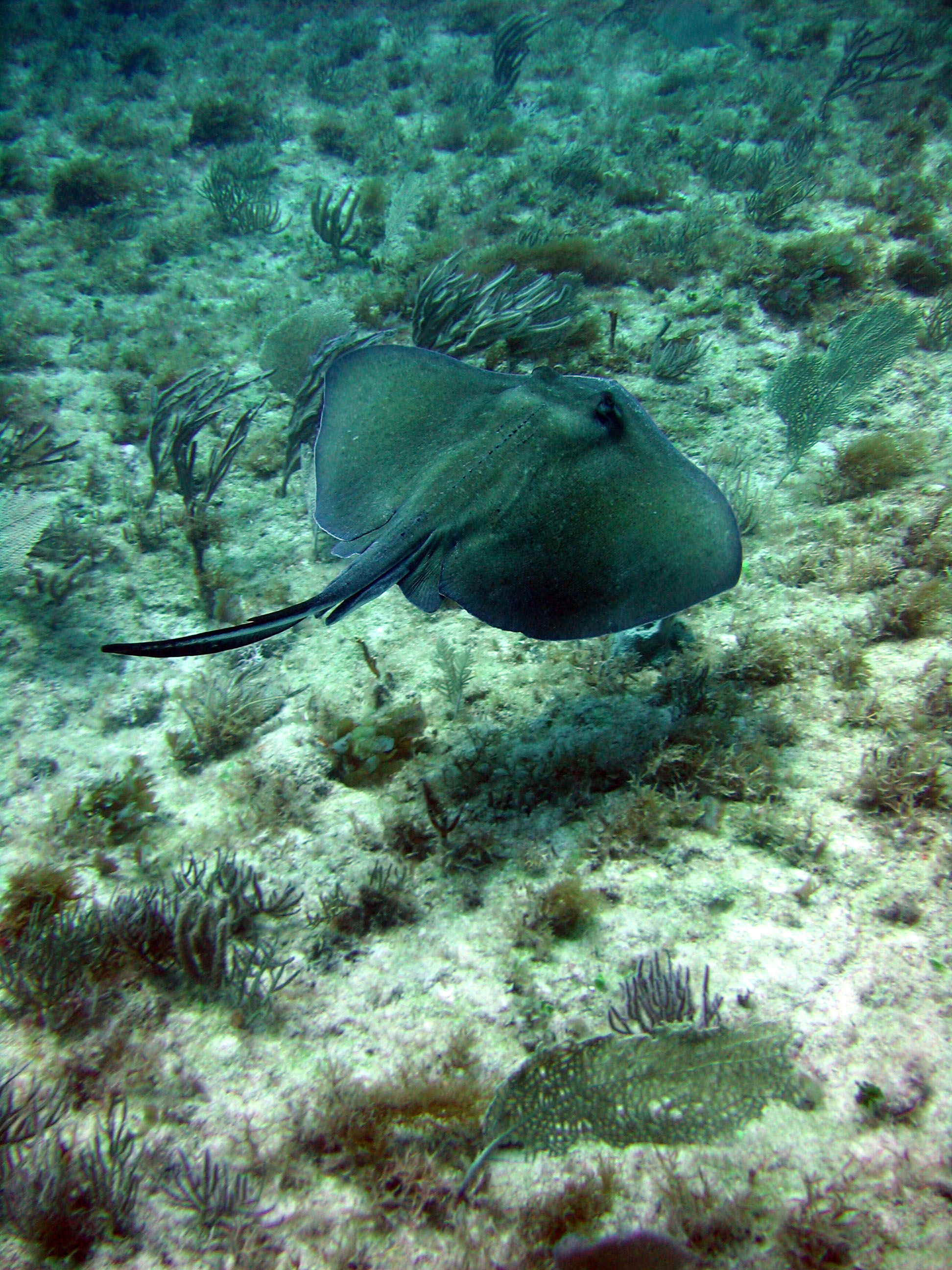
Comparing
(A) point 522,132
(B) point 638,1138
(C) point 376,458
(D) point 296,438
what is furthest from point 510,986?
(A) point 522,132

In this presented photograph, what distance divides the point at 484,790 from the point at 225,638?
1.97 metres

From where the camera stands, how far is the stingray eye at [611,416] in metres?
2.95

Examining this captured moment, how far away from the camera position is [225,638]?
85.8 inches

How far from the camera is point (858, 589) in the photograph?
4.21 m

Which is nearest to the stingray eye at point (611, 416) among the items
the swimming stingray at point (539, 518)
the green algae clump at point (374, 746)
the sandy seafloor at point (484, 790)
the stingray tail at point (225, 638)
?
the swimming stingray at point (539, 518)

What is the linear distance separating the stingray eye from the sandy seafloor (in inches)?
63.2

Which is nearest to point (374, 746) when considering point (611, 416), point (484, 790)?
point (484, 790)

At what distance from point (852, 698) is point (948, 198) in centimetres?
854

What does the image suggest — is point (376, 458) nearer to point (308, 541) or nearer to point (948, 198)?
point (308, 541)

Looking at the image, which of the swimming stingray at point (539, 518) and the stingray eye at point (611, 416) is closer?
the swimming stingray at point (539, 518)

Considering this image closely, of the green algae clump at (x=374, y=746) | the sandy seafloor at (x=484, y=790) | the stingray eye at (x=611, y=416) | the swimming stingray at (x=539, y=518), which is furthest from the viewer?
the green algae clump at (x=374, y=746)

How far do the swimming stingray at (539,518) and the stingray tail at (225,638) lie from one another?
0.11 metres

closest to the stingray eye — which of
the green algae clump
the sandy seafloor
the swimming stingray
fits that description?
the swimming stingray

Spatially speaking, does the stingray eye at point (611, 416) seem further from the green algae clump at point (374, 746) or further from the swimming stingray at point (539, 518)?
the green algae clump at point (374, 746)
